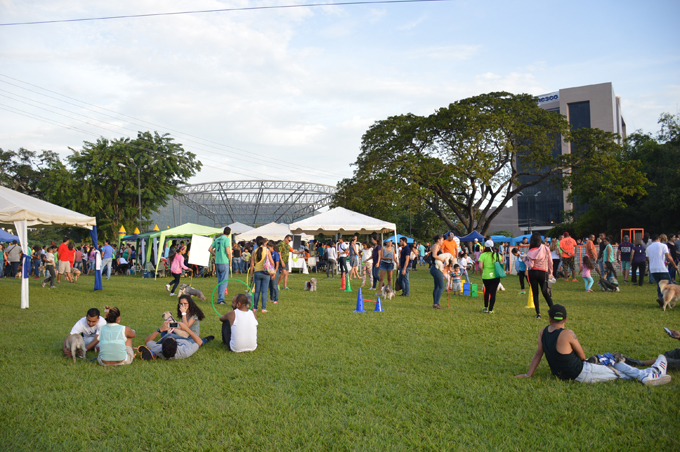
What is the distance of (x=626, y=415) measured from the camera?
412 centimetres

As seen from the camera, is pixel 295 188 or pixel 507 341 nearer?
pixel 507 341

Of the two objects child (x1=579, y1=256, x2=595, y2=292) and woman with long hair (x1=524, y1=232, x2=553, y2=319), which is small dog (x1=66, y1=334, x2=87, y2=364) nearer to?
woman with long hair (x1=524, y1=232, x2=553, y2=319)

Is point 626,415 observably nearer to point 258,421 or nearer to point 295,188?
point 258,421

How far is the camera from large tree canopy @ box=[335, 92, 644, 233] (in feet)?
88.5

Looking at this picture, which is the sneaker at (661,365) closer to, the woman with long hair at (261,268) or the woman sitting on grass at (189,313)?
the woman sitting on grass at (189,313)

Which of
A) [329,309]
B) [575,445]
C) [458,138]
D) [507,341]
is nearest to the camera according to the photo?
[575,445]

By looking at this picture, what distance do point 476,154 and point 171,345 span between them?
2381 cm

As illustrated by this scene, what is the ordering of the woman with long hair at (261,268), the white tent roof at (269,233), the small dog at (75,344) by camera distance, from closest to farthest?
the small dog at (75,344) → the woman with long hair at (261,268) → the white tent roof at (269,233)

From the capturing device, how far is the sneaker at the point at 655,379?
4.88 metres

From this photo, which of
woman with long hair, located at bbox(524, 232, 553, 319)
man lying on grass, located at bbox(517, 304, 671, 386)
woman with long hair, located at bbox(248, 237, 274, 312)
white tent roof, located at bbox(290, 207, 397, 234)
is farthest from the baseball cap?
white tent roof, located at bbox(290, 207, 397, 234)

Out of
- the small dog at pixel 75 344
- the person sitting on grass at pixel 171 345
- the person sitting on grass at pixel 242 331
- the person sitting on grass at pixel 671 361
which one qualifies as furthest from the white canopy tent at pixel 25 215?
the person sitting on grass at pixel 671 361

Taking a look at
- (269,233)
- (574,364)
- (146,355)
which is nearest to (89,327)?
(146,355)

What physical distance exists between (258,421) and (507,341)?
14.9 ft

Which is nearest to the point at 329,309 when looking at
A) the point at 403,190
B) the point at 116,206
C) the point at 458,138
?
the point at 403,190
